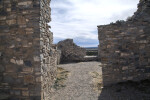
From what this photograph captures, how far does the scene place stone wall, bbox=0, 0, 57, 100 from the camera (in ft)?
14.8

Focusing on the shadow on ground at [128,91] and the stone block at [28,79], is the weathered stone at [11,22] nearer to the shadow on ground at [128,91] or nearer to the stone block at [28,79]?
the stone block at [28,79]

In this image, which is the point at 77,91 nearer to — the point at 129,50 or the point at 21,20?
the point at 129,50

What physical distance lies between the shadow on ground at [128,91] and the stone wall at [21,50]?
290 cm

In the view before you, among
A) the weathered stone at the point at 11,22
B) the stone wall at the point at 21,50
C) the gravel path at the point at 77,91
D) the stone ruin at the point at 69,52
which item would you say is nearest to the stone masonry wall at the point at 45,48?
the stone wall at the point at 21,50

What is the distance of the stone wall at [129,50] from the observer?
6.80 meters

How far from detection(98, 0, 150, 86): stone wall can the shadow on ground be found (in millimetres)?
271

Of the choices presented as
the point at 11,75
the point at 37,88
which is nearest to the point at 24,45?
the point at 11,75

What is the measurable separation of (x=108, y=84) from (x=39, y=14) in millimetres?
4737

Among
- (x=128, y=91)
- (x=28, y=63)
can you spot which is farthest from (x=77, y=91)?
(x=28, y=63)

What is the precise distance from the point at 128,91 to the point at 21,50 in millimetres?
4734

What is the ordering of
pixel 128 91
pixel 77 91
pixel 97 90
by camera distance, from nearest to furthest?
pixel 128 91 → pixel 77 91 → pixel 97 90

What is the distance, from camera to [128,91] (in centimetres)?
607

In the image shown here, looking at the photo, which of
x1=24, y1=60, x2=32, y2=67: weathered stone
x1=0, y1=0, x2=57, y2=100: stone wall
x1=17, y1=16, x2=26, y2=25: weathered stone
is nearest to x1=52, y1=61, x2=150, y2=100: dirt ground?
x1=0, y1=0, x2=57, y2=100: stone wall

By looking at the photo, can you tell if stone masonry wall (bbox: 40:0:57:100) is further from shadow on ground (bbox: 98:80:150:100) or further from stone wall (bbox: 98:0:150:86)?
stone wall (bbox: 98:0:150:86)
